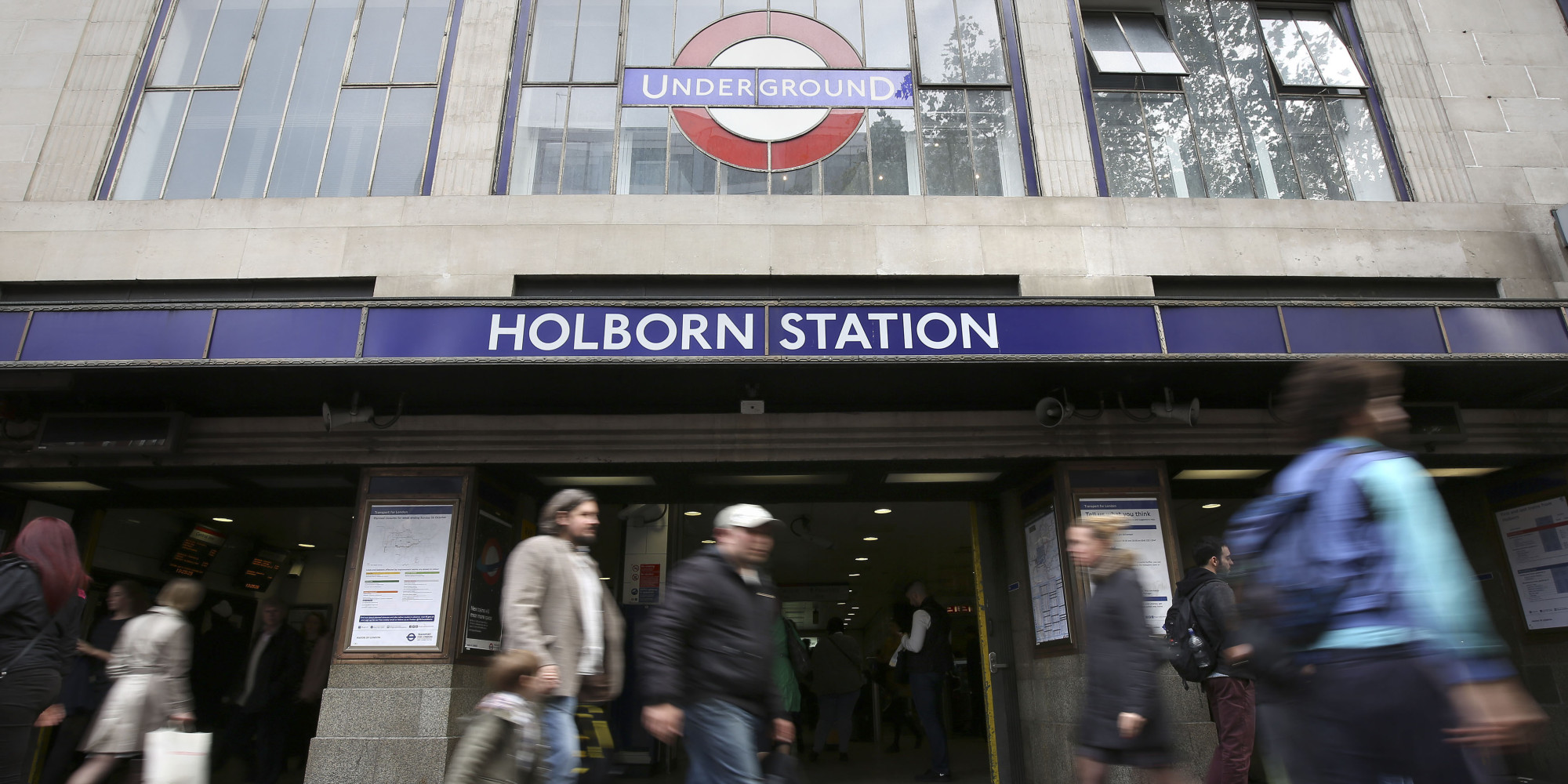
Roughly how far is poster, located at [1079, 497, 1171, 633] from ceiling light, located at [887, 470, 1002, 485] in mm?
1068

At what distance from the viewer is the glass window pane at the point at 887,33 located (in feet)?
31.9

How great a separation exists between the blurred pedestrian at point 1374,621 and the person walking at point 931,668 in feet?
21.1

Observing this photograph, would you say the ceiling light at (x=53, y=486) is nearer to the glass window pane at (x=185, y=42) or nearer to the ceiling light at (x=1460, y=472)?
the glass window pane at (x=185, y=42)

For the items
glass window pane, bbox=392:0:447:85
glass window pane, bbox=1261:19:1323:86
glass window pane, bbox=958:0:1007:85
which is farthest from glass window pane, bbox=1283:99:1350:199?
glass window pane, bbox=392:0:447:85

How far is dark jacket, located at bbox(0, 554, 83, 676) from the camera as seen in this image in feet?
13.4

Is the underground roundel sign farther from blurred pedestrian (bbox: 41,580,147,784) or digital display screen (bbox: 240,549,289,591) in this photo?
digital display screen (bbox: 240,549,289,591)

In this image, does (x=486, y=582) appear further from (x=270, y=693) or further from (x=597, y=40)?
(x=597, y=40)

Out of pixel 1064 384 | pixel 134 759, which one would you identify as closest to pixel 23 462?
pixel 134 759

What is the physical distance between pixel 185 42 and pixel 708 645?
10701 millimetres

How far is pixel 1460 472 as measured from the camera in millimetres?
8477

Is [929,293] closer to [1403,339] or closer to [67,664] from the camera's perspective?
[1403,339]

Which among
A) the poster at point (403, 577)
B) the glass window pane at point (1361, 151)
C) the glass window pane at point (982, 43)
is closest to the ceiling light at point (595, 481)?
the poster at point (403, 577)

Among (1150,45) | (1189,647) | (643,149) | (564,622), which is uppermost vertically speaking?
(1150,45)

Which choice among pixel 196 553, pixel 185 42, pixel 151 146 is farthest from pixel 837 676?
pixel 185 42
